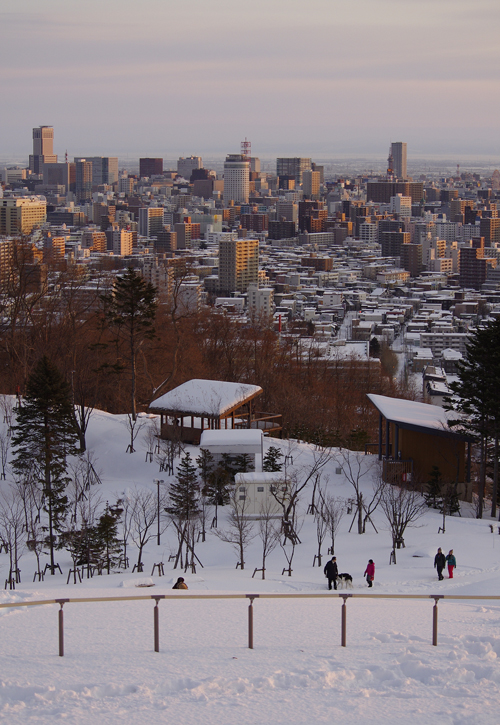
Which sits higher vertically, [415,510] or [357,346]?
[415,510]

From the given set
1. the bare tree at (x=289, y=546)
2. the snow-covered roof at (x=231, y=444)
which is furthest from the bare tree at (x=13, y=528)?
the bare tree at (x=289, y=546)

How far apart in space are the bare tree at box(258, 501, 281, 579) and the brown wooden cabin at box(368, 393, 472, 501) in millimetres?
3028

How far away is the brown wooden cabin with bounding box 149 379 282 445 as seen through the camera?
17.9 metres

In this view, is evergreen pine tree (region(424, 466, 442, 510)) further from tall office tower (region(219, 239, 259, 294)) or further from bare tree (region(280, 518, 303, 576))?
tall office tower (region(219, 239, 259, 294))

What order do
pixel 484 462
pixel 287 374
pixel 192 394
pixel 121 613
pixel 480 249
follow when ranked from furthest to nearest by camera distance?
pixel 480 249 → pixel 287 374 → pixel 192 394 → pixel 484 462 → pixel 121 613

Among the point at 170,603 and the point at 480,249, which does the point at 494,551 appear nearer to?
the point at 170,603

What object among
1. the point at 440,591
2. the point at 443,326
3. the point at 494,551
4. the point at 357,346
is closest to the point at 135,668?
the point at 440,591

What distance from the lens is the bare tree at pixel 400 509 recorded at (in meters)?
13.2

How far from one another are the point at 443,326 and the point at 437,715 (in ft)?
285

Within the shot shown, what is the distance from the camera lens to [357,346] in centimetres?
7181

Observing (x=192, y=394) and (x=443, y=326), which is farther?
(x=443, y=326)

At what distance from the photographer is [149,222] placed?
603 feet

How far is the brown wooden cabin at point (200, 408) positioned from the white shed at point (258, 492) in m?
2.94

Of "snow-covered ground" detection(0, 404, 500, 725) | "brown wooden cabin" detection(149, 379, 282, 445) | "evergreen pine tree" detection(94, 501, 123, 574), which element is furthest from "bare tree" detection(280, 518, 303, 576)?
"brown wooden cabin" detection(149, 379, 282, 445)
